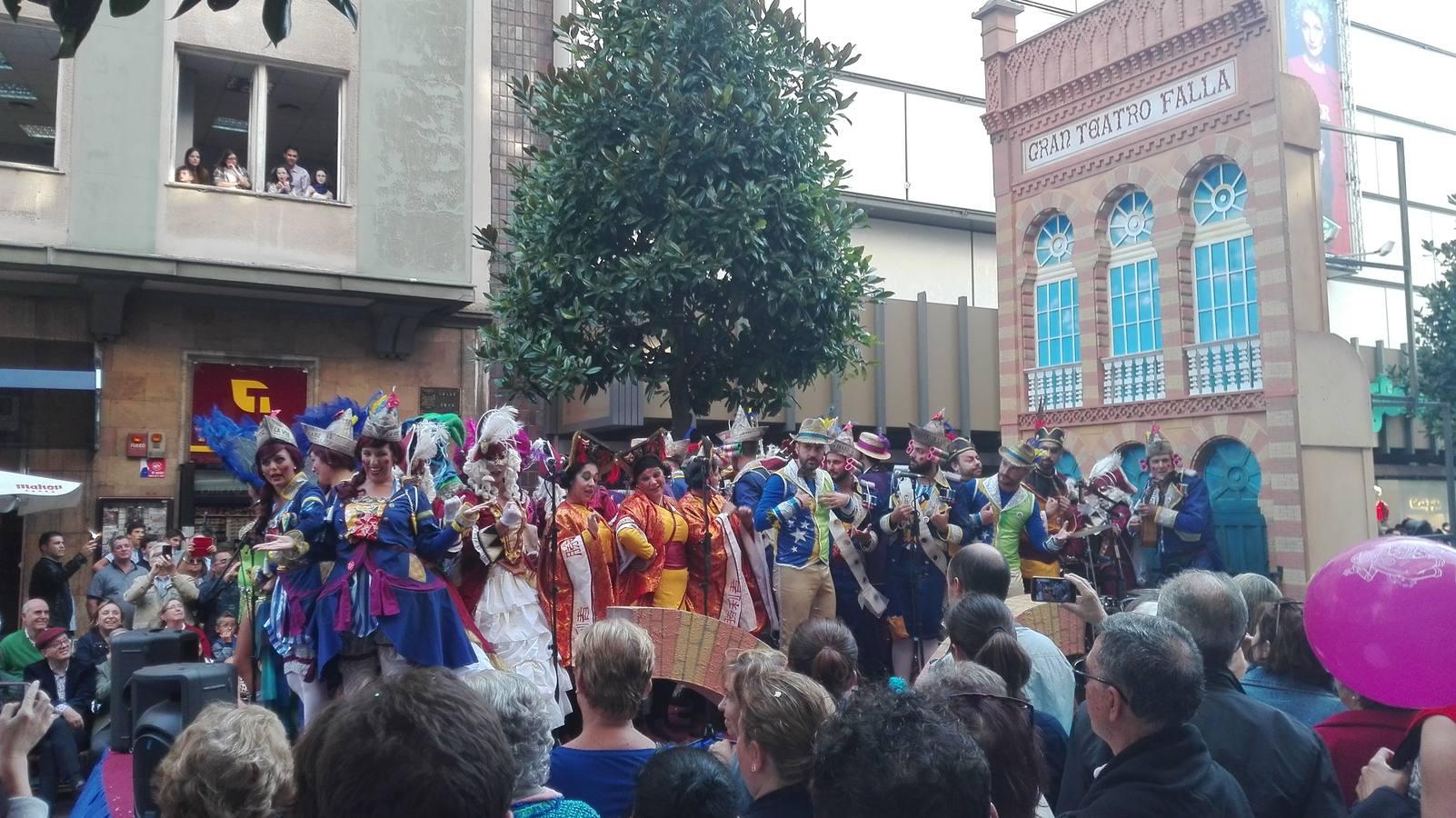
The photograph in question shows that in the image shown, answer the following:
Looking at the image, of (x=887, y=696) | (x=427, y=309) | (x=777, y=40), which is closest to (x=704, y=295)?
(x=777, y=40)

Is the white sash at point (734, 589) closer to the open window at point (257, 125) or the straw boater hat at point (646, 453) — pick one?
the straw boater hat at point (646, 453)

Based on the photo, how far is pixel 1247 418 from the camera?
639 inches

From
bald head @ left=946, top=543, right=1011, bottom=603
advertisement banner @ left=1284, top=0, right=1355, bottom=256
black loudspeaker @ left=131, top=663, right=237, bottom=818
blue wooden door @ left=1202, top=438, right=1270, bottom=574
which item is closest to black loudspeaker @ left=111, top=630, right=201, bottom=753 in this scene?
black loudspeaker @ left=131, top=663, right=237, bottom=818

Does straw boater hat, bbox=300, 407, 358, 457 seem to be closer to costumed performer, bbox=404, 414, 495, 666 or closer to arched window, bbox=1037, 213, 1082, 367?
costumed performer, bbox=404, 414, 495, 666

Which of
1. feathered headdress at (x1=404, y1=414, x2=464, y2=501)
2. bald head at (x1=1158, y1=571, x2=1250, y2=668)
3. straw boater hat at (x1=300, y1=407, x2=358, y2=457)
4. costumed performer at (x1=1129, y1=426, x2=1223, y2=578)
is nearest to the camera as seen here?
bald head at (x1=1158, y1=571, x2=1250, y2=668)

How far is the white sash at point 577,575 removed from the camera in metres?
7.62

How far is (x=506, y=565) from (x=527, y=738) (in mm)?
4185

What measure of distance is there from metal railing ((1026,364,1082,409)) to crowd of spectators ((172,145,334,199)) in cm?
1167

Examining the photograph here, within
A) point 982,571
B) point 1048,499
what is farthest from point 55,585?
point 982,571

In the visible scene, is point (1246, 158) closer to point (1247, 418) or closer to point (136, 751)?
point (1247, 418)

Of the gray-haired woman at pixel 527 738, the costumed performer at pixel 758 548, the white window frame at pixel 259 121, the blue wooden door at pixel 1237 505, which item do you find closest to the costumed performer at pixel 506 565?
the costumed performer at pixel 758 548

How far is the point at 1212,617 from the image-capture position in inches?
144

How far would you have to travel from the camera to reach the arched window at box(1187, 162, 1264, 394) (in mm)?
16359

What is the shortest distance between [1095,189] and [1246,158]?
2.88 metres
